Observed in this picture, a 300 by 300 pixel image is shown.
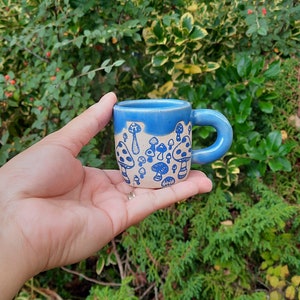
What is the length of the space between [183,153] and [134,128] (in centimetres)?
15

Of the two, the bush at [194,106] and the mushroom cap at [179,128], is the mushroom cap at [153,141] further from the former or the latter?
the bush at [194,106]

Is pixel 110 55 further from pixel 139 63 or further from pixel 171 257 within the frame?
pixel 171 257

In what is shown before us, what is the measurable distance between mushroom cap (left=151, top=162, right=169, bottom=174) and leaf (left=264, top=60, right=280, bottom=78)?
2.04 ft

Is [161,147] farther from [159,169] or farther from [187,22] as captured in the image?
[187,22]

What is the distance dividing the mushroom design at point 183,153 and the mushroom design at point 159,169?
0.04m

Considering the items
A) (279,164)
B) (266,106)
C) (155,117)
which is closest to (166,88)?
(266,106)

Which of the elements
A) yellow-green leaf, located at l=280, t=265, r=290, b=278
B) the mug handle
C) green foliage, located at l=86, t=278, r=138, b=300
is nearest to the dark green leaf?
the mug handle

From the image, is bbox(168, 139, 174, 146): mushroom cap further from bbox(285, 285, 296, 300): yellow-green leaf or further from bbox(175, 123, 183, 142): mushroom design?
bbox(285, 285, 296, 300): yellow-green leaf

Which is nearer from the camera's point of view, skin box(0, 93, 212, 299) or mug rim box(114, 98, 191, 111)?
skin box(0, 93, 212, 299)

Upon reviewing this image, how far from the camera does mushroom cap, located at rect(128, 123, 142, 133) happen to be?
1.01 metres

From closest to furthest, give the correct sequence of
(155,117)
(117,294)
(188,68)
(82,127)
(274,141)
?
(155,117) < (82,127) < (117,294) < (274,141) < (188,68)

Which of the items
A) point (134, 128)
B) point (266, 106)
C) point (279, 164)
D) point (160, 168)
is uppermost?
point (134, 128)

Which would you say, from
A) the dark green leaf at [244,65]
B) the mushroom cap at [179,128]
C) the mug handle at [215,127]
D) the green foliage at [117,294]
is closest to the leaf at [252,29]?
the dark green leaf at [244,65]

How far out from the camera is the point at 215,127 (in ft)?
3.64
